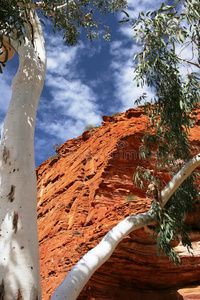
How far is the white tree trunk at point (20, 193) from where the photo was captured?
266 centimetres

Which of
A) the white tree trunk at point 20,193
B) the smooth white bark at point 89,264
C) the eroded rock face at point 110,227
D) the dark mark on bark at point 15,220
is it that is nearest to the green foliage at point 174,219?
the smooth white bark at point 89,264

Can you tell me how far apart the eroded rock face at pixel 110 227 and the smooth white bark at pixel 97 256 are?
1.81 meters

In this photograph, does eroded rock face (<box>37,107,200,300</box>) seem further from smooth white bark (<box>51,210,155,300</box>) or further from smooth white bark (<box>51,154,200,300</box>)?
smooth white bark (<box>51,210,155,300</box>)

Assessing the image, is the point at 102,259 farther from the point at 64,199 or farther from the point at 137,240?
the point at 64,199

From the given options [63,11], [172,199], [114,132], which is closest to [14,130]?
[172,199]

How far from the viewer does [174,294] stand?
25.2ft

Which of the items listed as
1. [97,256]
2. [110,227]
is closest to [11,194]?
[97,256]

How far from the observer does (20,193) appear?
3053 mm

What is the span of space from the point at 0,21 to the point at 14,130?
221 centimetres

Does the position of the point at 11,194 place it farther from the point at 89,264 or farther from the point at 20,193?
the point at 89,264

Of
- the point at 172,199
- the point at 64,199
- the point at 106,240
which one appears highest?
the point at 64,199

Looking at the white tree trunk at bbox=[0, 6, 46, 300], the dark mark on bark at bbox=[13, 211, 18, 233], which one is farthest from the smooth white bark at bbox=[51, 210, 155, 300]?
the dark mark on bark at bbox=[13, 211, 18, 233]

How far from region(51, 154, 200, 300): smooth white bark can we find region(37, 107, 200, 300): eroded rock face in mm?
1812

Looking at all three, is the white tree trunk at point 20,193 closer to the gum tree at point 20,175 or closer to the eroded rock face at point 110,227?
the gum tree at point 20,175
